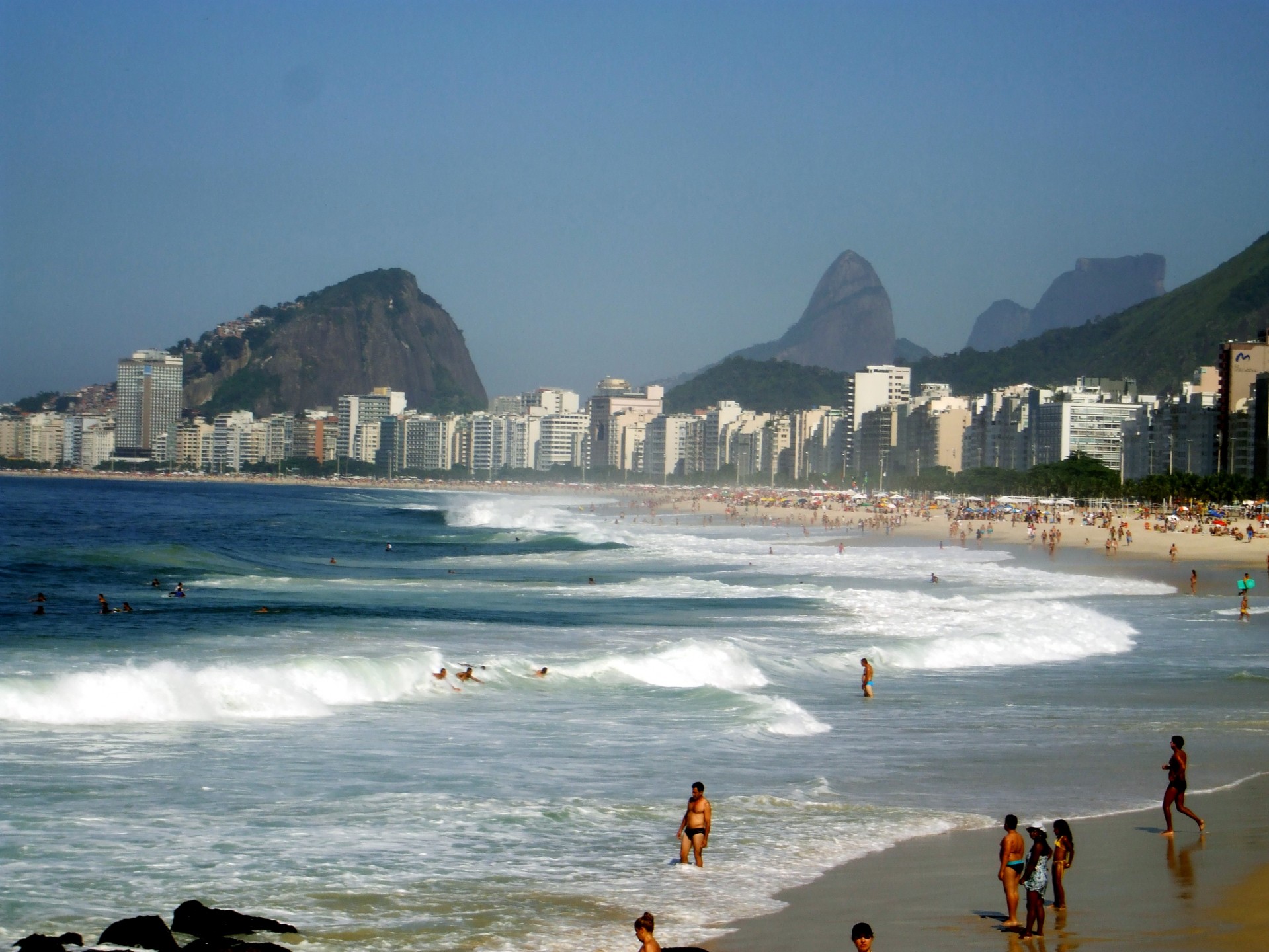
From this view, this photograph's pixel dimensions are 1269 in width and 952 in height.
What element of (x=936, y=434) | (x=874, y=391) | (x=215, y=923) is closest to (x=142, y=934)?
(x=215, y=923)

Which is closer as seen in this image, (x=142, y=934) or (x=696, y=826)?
(x=142, y=934)

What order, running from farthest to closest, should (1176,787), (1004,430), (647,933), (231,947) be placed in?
(1004,430) → (1176,787) → (231,947) → (647,933)

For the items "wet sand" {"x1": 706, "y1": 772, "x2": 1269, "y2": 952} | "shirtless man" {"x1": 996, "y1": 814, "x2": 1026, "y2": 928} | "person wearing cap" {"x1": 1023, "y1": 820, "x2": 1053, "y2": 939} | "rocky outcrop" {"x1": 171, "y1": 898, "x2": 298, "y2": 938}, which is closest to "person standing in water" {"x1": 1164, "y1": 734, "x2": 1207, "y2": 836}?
"wet sand" {"x1": 706, "y1": 772, "x2": 1269, "y2": 952}

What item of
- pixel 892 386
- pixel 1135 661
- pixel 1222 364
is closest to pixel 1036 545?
pixel 1135 661

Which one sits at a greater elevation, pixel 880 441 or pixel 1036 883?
pixel 880 441

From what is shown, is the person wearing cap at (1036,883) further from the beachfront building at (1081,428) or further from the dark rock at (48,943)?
the beachfront building at (1081,428)

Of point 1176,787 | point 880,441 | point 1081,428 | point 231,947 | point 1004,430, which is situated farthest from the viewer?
point 880,441

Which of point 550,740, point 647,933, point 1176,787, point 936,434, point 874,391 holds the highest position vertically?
point 874,391

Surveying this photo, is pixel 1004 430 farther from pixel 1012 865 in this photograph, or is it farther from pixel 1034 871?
pixel 1034 871
